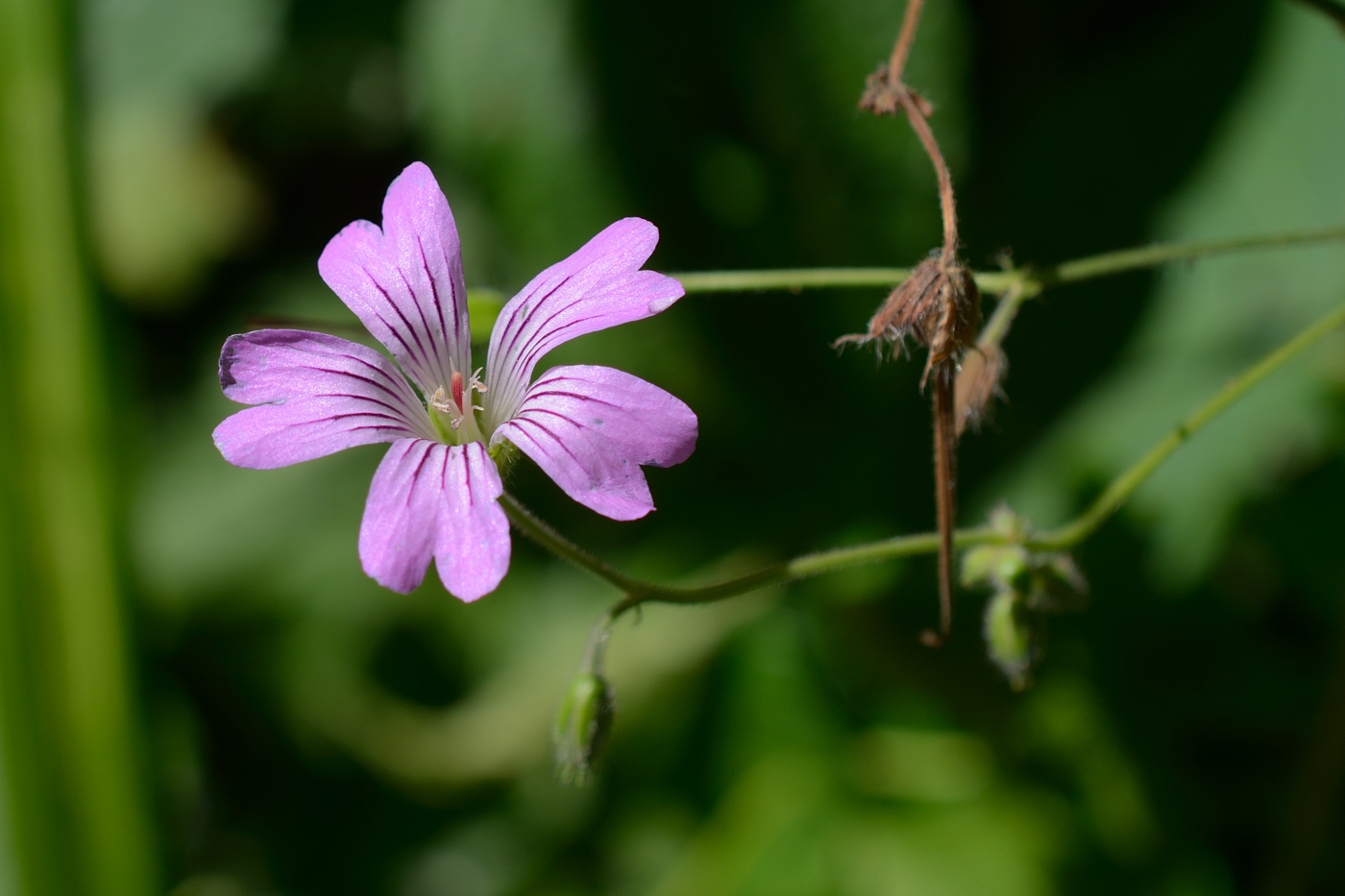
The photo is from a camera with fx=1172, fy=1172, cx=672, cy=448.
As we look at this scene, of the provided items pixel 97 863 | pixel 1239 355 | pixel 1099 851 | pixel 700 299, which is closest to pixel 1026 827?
pixel 1099 851

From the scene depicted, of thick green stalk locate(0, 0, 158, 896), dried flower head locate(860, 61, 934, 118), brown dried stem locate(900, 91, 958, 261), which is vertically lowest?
thick green stalk locate(0, 0, 158, 896)

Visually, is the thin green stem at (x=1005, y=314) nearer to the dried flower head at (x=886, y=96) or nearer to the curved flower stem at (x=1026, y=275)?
the curved flower stem at (x=1026, y=275)

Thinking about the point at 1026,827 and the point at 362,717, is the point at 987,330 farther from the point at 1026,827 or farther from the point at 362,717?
the point at 362,717

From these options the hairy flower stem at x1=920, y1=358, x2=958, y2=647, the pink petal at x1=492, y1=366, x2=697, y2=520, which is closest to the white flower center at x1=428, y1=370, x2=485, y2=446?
the pink petal at x1=492, y1=366, x2=697, y2=520

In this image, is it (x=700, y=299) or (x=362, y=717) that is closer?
(x=700, y=299)

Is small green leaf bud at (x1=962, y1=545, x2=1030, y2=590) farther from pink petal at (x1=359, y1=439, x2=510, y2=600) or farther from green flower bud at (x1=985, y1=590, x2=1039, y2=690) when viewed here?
pink petal at (x1=359, y1=439, x2=510, y2=600)

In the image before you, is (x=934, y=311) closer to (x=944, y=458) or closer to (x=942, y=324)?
(x=942, y=324)

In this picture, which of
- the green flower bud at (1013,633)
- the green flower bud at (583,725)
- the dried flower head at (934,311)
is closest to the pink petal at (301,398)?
the green flower bud at (583,725)
